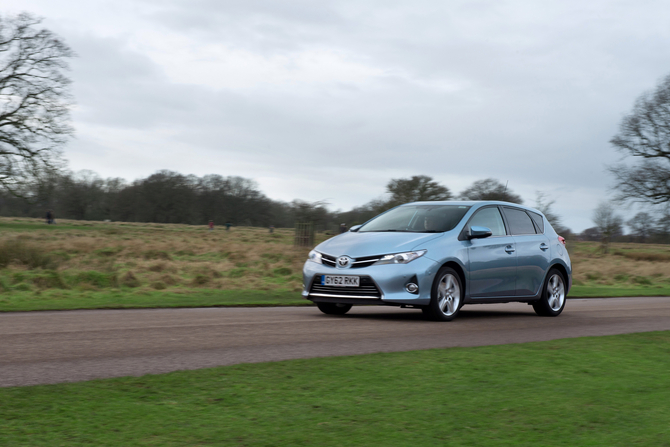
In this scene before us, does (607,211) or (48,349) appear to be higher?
(607,211)

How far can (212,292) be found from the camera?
16.4m

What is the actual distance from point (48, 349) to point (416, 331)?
4.19 meters

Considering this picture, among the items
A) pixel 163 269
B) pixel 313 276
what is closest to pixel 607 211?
pixel 163 269

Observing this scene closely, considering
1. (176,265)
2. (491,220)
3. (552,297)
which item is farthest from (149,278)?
(552,297)

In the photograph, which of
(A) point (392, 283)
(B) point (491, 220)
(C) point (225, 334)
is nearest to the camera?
(C) point (225, 334)

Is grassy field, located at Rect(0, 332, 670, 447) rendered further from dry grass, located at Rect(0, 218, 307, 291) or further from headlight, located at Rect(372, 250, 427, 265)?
dry grass, located at Rect(0, 218, 307, 291)

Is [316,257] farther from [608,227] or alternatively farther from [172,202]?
[172,202]

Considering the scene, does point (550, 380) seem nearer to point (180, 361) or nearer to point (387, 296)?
point (180, 361)

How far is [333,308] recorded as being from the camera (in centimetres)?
1095

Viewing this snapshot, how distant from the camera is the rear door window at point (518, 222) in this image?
1180 centimetres

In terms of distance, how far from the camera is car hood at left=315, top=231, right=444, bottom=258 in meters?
9.88

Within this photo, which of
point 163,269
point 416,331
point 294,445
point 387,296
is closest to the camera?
point 294,445

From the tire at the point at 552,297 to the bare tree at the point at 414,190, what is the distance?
72.4 ft

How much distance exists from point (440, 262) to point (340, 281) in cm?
137
